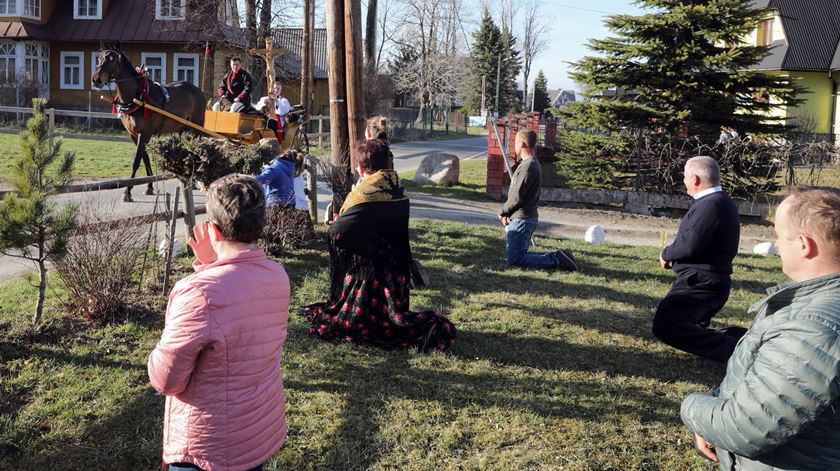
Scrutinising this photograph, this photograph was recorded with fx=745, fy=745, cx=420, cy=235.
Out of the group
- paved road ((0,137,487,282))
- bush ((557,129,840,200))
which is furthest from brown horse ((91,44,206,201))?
bush ((557,129,840,200))

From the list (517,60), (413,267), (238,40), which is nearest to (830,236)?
(413,267)

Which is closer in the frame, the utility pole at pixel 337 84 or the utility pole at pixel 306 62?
the utility pole at pixel 337 84

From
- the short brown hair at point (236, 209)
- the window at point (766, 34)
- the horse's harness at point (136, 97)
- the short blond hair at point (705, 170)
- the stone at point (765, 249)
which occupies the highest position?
the window at point (766, 34)

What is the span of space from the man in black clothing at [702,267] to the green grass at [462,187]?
440 inches

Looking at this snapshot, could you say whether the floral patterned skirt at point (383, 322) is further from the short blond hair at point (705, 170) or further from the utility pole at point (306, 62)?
the utility pole at point (306, 62)

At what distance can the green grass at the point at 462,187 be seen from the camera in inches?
699

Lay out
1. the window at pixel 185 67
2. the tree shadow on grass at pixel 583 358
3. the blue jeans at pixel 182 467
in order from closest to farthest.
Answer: the blue jeans at pixel 182 467 < the tree shadow on grass at pixel 583 358 < the window at pixel 185 67

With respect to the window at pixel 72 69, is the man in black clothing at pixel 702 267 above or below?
below

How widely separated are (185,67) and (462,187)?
23.1 meters

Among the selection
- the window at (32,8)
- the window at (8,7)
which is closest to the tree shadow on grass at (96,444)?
the window at (32,8)

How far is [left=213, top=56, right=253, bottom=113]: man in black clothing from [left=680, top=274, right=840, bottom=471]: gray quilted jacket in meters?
13.4

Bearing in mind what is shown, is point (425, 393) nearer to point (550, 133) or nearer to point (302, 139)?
point (302, 139)

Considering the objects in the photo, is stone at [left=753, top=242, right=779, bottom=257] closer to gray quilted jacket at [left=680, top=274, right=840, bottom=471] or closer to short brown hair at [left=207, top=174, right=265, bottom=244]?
gray quilted jacket at [left=680, top=274, right=840, bottom=471]

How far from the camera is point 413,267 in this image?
8.20 meters
